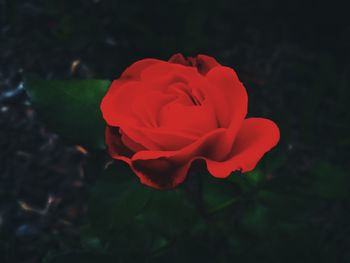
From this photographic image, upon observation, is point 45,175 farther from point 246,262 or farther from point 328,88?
point 328,88

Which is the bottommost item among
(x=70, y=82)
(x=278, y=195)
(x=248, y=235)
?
(x=248, y=235)

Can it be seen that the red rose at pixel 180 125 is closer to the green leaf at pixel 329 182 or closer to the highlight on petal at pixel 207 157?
the highlight on petal at pixel 207 157

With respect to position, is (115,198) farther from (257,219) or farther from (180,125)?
(257,219)

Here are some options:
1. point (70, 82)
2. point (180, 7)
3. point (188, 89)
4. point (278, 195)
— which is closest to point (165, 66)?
point (188, 89)

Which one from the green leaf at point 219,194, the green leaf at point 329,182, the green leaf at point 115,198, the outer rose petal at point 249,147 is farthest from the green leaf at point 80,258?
the green leaf at point 329,182

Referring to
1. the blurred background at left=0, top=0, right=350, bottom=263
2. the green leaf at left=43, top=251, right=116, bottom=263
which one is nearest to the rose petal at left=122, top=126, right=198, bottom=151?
the green leaf at left=43, top=251, right=116, bottom=263

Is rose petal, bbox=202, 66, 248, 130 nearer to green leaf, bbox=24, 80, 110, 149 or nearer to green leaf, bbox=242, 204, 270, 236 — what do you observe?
green leaf, bbox=24, 80, 110, 149

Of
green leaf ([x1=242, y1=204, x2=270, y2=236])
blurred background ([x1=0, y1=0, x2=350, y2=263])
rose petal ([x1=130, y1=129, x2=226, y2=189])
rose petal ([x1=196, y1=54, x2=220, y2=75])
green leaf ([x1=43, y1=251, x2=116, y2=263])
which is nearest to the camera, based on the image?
rose petal ([x1=130, y1=129, x2=226, y2=189])
